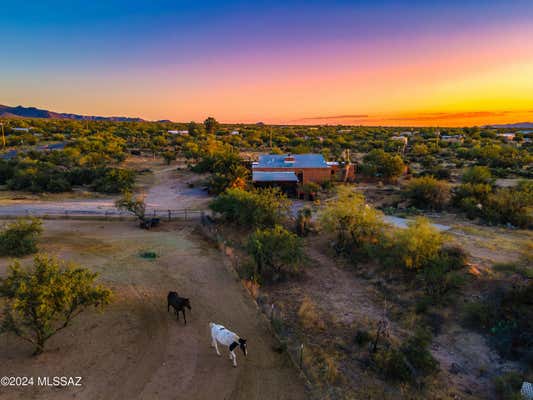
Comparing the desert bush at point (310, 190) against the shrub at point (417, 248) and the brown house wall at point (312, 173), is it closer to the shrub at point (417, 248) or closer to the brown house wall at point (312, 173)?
the brown house wall at point (312, 173)

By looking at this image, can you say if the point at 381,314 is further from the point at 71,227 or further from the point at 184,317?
the point at 71,227

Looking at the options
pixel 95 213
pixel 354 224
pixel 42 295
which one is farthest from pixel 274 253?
pixel 95 213

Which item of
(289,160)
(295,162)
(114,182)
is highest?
(289,160)

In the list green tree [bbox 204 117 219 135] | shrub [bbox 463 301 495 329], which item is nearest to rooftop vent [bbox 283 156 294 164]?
shrub [bbox 463 301 495 329]

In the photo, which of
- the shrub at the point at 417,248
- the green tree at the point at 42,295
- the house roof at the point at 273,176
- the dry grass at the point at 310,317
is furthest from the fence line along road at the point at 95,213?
the green tree at the point at 42,295

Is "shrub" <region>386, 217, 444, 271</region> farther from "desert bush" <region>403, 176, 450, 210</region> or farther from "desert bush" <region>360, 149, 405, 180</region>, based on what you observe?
"desert bush" <region>360, 149, 405, 180</region>

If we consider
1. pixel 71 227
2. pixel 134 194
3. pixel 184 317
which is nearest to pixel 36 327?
pixel 184 317

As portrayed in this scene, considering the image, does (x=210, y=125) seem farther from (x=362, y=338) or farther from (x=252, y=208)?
(x=362, y=338)
